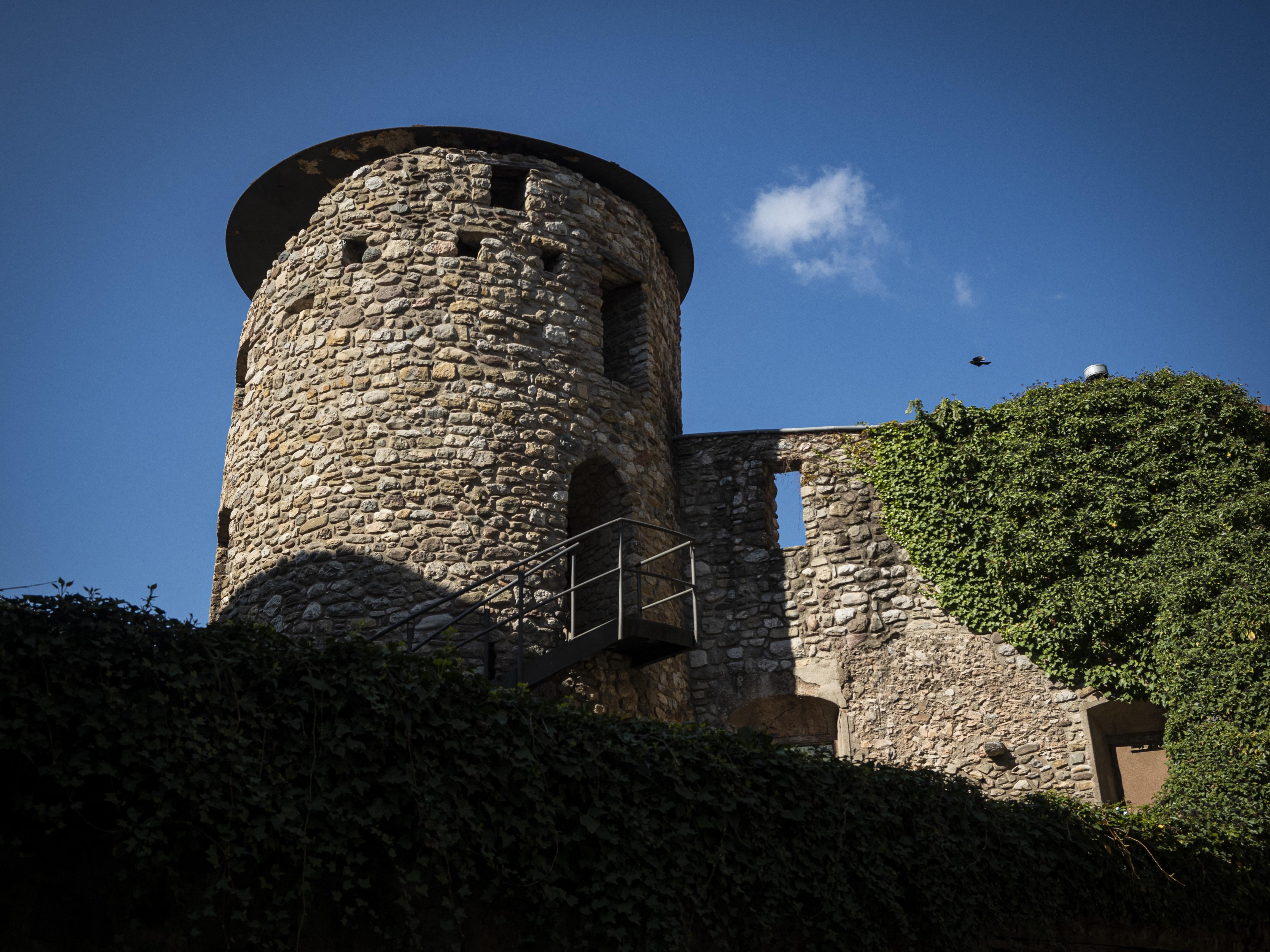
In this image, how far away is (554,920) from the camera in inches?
221

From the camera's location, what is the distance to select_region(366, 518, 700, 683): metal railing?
9086 millimetres

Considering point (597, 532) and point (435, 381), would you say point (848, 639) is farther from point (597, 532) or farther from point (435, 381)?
point (435, 381)

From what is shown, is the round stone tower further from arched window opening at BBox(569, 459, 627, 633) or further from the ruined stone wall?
the ruined stone wall

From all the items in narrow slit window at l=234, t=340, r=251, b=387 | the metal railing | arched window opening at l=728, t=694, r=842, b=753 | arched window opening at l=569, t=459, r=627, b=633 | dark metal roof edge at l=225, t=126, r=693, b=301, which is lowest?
arched window opening at l=728, t=694, r=842, b=753

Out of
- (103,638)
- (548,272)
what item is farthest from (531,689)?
(103,638)

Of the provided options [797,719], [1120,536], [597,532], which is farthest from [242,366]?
[1120,536]

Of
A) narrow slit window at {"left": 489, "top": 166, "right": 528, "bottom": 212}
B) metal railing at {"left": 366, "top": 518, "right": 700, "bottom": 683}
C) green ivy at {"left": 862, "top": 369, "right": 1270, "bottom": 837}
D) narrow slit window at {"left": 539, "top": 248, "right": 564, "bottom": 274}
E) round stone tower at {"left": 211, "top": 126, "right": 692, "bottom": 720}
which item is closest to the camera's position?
metal railing at {"left": 366, "top": 518, "right": 700, "bottom": 683}

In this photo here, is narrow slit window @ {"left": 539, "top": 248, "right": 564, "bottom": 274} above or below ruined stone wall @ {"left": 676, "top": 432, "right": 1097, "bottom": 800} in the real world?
above

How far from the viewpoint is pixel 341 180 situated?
39.0 ft

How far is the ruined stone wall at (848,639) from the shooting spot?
11.2 meters

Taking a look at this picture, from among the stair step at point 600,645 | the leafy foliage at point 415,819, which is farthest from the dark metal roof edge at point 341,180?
the leafy foliage at point 415,819

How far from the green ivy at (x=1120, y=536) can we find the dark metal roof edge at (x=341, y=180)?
388 cm

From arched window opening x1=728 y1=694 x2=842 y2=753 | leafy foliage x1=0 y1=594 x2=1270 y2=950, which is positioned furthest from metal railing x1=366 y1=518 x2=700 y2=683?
leafy foliage x1=0 y1=594 x2=1270 y2=950

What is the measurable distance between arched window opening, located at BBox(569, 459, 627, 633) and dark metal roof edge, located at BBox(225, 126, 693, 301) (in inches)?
133
